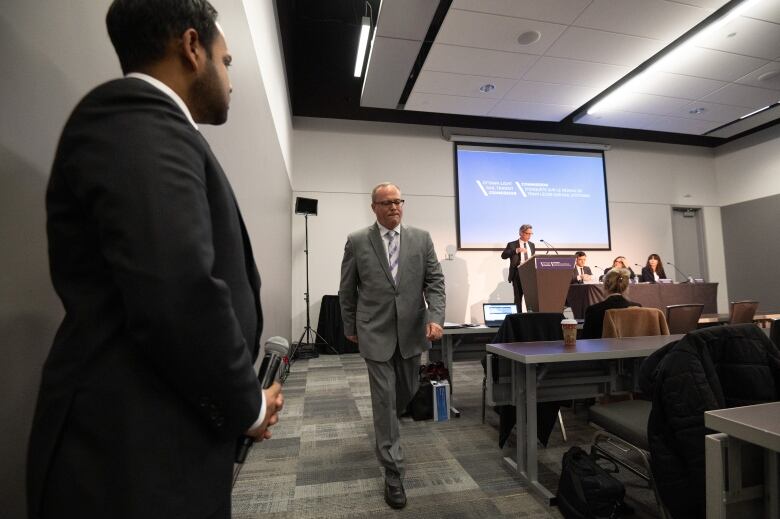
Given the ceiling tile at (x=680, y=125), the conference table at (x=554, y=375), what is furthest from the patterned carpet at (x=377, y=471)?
the ceiling tile at (x=680, y=125)

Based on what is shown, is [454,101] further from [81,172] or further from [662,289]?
[81,172]

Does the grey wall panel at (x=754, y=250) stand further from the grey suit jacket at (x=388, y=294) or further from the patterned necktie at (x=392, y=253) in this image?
the patterned necktie at (x=392, y=253)

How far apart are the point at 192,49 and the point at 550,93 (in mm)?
5925

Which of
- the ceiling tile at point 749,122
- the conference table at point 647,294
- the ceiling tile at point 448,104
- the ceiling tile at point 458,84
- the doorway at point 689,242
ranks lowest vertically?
the conference table at point 647,294

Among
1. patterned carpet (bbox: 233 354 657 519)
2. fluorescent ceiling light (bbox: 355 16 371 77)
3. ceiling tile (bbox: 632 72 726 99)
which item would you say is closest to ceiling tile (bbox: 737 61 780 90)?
ceiling tile (bbox: 632 72 726 99)

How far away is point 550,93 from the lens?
18.2ft

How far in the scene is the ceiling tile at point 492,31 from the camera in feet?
12.8

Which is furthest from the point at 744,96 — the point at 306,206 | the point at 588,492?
the point at 588,492

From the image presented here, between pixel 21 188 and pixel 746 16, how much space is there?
19.5 feet

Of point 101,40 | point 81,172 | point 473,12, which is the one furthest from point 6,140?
point 473,12

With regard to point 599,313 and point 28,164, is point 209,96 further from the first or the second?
point 599,313

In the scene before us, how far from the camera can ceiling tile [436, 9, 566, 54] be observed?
3.91 meters

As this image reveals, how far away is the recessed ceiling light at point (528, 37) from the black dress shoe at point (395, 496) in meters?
4.49

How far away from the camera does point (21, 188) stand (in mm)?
688
